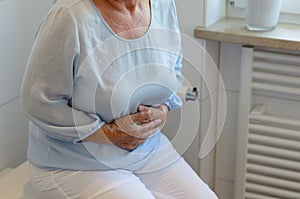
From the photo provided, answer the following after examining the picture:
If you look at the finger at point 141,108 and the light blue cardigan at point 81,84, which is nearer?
the light blue cardigan at point 81,84

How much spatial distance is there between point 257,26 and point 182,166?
0.51 metres

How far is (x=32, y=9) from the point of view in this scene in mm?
1804

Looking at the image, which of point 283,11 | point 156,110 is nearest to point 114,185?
point 156,110

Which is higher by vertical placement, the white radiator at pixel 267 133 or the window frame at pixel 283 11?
the window frame at pixel 283 11

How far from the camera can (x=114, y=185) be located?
1346 millimetres

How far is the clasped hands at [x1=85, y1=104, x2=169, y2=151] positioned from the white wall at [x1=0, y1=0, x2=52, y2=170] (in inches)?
20.0

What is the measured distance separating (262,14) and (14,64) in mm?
797

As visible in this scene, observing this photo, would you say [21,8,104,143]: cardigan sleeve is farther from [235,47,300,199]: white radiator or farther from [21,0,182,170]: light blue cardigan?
[235,47,300,199]: white radiator

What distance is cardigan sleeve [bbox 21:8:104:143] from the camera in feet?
4.19

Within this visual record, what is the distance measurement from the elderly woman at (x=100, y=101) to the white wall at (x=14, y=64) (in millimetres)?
362

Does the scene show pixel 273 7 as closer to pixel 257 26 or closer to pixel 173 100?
pixel 257 26

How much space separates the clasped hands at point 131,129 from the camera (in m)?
1.36

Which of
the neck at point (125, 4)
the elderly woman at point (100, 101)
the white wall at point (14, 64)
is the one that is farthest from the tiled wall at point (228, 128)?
the white wall at point (14, 64)

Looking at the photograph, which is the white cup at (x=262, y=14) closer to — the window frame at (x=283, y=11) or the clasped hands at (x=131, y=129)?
the window frame at (x=283, y=11)
